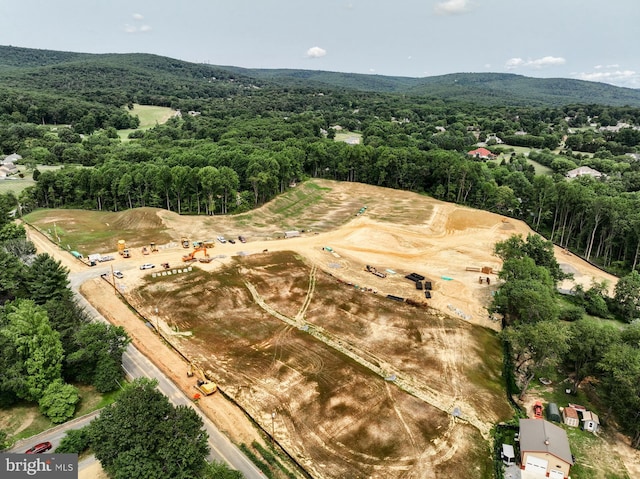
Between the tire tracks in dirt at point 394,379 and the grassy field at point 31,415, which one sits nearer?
the grassy field at point 31,415

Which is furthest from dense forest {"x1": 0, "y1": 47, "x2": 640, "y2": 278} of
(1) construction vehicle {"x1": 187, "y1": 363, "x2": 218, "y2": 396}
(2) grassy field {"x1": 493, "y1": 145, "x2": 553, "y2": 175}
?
(1) construction vehicle {"x1": 187, "y1": 363, "x2": 218, "y2": 396}

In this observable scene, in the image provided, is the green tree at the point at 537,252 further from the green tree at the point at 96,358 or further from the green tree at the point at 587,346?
the green tree at the point at 96,358

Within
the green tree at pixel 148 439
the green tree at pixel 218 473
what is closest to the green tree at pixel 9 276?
the green tree at pixel 148 439

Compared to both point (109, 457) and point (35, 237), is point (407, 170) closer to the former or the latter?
point (35, 237)

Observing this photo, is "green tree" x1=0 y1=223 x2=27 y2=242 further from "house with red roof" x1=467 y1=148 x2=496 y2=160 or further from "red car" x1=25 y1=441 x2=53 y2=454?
"house with red roof" x1=467 y1=148 x2=496 y2=160

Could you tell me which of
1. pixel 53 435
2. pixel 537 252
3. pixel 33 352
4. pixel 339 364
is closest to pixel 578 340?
pixel 537 252


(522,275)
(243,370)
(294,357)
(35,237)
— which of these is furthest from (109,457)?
(35,237)

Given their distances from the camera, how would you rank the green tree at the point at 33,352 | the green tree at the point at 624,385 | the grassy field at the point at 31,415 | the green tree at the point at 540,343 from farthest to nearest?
the green tree at the point at 540,343
the green tree at the point at 624,385
the green tree at the point at 33,352
the grassy field at the point at 31,415
